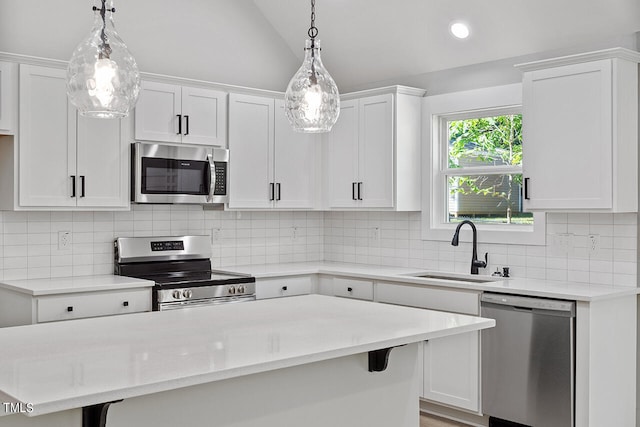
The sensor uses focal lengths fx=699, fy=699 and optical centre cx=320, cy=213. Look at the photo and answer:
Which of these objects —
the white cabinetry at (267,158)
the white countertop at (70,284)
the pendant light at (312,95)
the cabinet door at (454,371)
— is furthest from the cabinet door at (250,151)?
the pendant light at (312,95)

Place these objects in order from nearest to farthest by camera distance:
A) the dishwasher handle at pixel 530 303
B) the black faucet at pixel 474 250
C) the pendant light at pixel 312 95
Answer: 1. the pendant light at pixel 312 95
2. the dishwasher handle at pixel 530 303
3. the black faucet at pixel 474 250

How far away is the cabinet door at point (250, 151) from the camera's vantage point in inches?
209

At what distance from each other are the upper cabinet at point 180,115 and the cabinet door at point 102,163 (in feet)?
0.53

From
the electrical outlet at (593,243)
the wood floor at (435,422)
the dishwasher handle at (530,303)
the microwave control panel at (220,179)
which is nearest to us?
the dishwasher handle at (530,303)

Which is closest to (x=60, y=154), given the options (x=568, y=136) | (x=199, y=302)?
(x=199, y=302)

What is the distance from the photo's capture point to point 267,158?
553 centimetres

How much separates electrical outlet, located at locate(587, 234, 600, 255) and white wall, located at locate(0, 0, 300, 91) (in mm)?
2899

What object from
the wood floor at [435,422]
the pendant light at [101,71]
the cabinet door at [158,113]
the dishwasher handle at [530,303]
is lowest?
the wood floor at [435,422]

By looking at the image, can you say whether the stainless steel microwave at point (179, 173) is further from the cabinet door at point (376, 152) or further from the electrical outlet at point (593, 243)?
the electrical outlet at point (593, 243)

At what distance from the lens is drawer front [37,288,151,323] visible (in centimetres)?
411

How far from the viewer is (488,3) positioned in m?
4.67

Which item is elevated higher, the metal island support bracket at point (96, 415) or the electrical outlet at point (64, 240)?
the electrical outlet at point (64, 240)

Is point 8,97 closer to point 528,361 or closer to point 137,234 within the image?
point 137,234

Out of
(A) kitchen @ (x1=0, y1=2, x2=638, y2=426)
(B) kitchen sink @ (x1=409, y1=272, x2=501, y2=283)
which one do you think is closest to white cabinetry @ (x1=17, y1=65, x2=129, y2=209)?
(A) kitchen @ (x1=0, y1=2, x2=638, y2=426)
